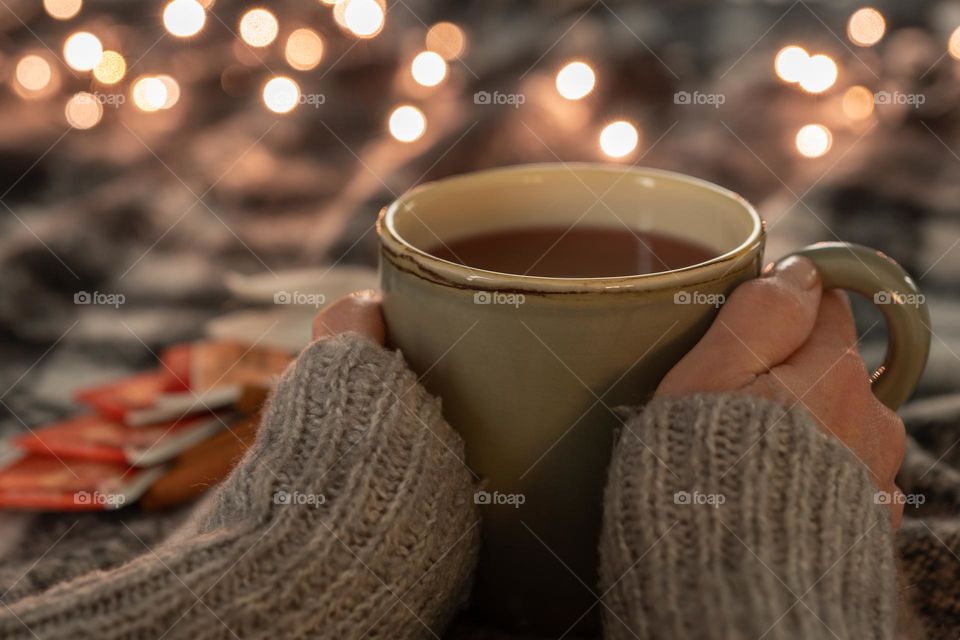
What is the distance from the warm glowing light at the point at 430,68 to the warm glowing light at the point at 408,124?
0.27 feet

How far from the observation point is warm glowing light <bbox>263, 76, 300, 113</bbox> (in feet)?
5.25

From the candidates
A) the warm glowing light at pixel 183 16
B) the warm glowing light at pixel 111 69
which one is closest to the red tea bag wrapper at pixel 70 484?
the warm glowing light at pixel 111 69

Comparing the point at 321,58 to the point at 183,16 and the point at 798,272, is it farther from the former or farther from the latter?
the point at 798,272

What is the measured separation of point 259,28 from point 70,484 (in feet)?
3.63

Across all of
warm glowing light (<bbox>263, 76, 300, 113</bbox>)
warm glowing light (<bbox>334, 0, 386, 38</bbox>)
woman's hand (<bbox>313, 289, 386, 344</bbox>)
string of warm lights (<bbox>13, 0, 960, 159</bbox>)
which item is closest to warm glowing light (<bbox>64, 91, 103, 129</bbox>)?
string of warm lights (<bbox>13, 0, 960, 159</bbox>)

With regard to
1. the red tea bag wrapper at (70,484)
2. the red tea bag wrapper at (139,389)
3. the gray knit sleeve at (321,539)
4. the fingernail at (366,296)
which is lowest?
the red tea bag wrapper at (70,484)

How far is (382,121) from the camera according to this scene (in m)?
1.60

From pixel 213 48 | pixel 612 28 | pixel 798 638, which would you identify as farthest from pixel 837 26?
pixel 798 638

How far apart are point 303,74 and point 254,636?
1306 millimetres

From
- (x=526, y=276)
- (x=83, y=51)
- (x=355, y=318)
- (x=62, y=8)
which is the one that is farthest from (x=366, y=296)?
(x=62, y=8)

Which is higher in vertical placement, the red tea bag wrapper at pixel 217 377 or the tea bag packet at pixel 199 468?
the red tea bag wrapper at pixel 217 377

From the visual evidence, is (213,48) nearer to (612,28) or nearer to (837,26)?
(612,28)

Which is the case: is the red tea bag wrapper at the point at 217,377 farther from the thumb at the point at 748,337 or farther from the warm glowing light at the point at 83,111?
the warm glowing light at the point at 83,111

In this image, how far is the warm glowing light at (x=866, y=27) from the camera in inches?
62.1
